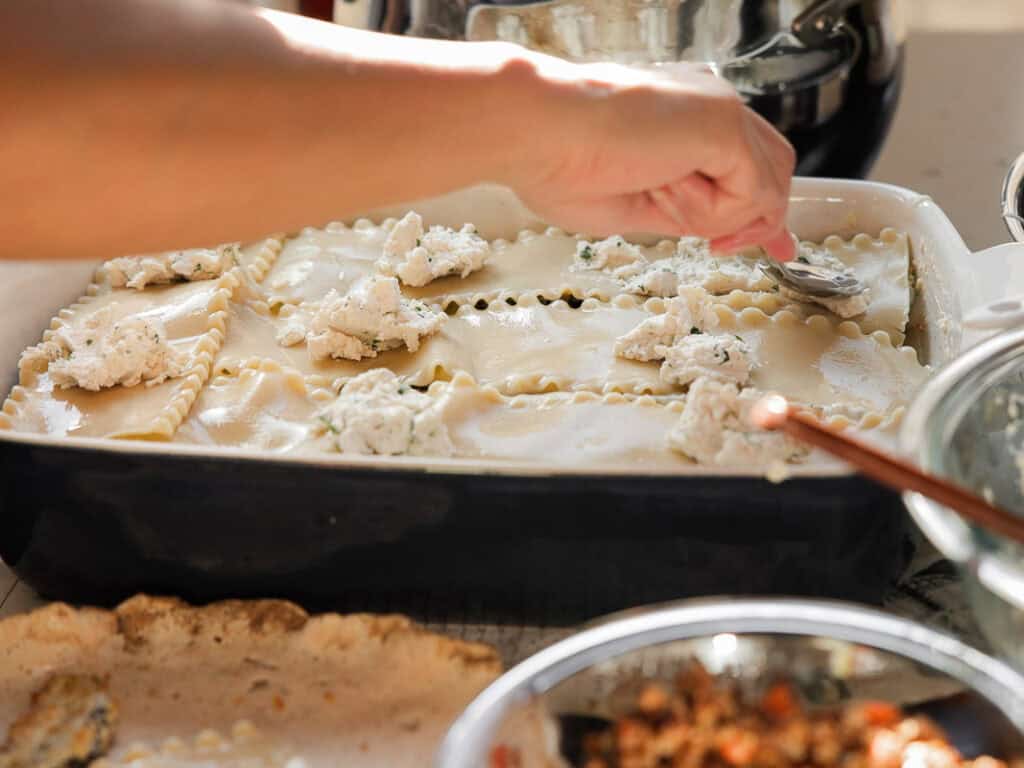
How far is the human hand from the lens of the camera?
32.5 inches

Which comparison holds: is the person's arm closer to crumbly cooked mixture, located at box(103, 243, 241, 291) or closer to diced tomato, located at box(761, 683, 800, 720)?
diced tomato, located at box(761, 683, 800, 720)

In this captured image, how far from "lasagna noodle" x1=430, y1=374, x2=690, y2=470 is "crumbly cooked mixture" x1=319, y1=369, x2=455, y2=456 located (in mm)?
31

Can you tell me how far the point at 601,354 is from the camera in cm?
122

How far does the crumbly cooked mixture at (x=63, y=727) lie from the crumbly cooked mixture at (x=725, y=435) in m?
0.48

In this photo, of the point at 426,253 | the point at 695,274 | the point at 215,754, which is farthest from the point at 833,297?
the point at 215,754

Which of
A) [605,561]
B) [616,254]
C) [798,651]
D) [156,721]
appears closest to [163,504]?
[156,721]

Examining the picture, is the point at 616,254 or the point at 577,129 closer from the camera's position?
the point at 577,129

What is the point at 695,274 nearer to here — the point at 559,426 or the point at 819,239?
the point at 819,239

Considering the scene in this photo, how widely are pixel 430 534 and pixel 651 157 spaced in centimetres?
31

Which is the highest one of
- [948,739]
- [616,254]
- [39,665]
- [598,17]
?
[598,17]

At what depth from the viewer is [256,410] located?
44.5 inches

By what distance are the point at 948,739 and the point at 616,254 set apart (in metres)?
0.82

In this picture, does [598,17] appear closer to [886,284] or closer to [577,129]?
[886,284]

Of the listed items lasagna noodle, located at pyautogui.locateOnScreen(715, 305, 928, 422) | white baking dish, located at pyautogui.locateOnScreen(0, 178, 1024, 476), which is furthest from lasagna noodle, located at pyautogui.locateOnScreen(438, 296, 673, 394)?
white baking dish, located at pyautogui.locateOnScreen(0, 178, 1024, 476)
